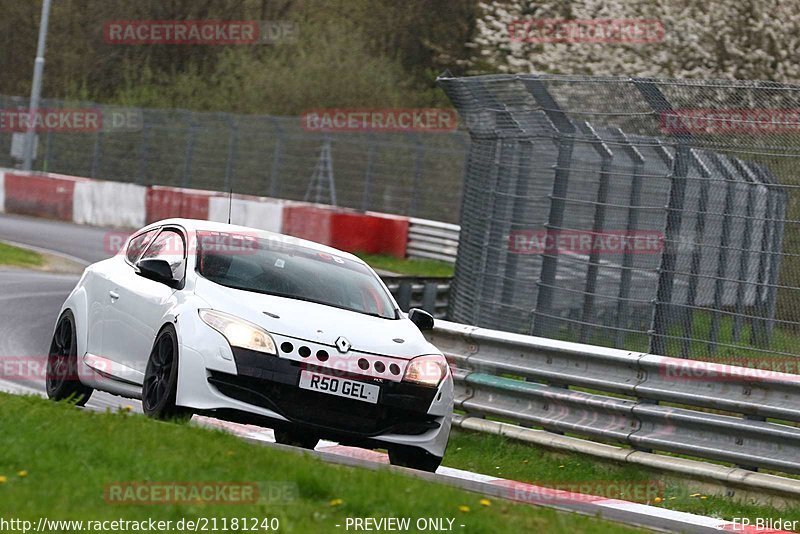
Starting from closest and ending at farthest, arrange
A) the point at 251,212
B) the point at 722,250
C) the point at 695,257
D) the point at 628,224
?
the point at 722,250, the point at 695,257, the point at 628,224, the point at 251,212

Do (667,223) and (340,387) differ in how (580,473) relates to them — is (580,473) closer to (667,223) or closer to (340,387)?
(340,387)

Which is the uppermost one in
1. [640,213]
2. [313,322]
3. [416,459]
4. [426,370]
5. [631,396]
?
[640,213]

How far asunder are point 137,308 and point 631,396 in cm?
322

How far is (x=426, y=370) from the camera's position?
8.84 metres

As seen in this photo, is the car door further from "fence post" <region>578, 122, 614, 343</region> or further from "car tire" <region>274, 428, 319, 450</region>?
"fence post" <region>578, 122, 614, 343</region>

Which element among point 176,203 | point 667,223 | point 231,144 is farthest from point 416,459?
point 231,144

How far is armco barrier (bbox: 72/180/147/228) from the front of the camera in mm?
30719

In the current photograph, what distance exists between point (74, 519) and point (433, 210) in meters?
22.6

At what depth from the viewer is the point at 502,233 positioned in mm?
15250

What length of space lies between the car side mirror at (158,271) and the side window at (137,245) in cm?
103

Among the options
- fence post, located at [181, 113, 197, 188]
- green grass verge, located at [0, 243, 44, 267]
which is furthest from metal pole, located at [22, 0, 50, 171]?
green grass verge, located at [0, 243, 44, 267]

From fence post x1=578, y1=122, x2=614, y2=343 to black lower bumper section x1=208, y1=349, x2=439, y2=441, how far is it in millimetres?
4663

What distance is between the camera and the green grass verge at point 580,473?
350 inches

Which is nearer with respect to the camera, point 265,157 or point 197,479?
point 197,479
